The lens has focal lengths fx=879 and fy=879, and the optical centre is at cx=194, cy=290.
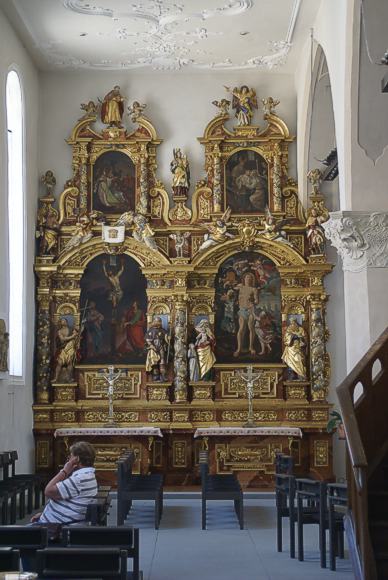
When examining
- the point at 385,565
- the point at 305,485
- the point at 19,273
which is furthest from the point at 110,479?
the point at 385,565

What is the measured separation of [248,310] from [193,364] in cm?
156

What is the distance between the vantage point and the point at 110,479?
17062mm

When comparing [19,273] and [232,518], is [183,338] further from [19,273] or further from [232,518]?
[232,518]

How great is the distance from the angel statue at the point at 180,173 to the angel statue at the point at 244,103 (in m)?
1.44

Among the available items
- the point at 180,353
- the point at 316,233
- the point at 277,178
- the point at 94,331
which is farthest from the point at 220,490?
the point at 277,178

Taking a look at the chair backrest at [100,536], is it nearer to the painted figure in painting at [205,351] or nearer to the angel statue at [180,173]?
the painted figure in painting at [205,351]

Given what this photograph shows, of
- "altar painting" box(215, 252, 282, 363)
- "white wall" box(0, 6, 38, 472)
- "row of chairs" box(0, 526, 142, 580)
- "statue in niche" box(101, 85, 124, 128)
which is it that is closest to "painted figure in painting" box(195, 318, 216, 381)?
"altar painting" box(215, 252, 282, 363)

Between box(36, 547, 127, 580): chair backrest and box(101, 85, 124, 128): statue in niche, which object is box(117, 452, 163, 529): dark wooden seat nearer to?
box(36, 547, 127, 580): chair backrest

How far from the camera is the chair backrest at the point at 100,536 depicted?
6.43m

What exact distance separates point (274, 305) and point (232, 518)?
17.6 ft

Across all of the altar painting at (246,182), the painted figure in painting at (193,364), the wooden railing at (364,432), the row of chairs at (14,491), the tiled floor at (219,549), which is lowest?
the tiled floor at (219,549)

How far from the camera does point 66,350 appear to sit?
1745 centimetres

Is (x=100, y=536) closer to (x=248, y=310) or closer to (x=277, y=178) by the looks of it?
(x=248, y=310)

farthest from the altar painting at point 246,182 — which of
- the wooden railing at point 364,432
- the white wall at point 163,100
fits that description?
the wooden railing at point 364,432
